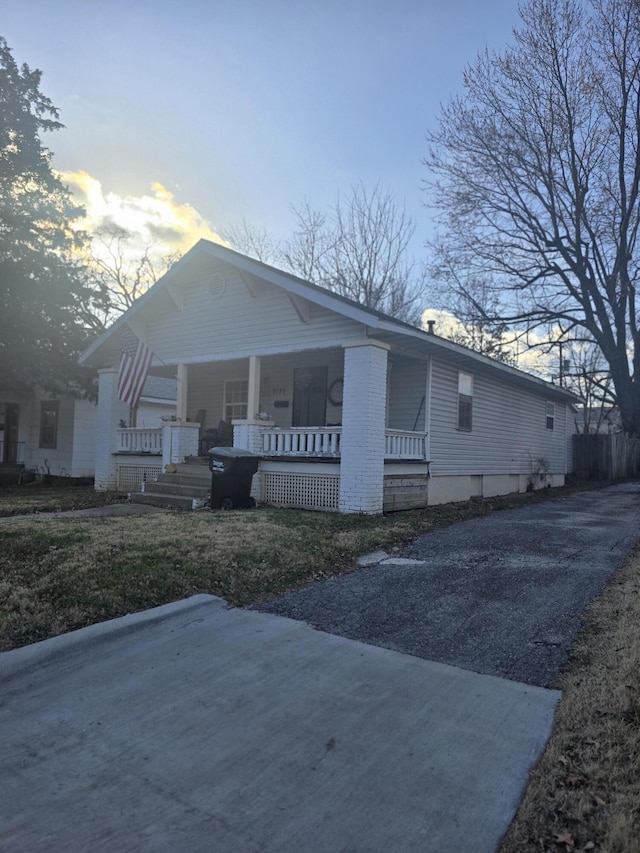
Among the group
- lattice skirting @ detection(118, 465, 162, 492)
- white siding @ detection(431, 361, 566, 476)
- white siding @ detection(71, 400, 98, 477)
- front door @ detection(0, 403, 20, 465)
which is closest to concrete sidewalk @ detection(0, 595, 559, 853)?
white siding @ detection(431, 361, 566, 476)

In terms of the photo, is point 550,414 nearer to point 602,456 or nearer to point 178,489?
point 602,456

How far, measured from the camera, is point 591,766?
2471 millimetres

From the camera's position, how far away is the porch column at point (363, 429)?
9.89 m

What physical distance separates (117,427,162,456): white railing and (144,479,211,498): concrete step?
4.90 feet

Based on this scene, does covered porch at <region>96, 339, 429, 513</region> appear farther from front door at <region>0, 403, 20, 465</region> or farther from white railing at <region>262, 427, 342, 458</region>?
front door at <region>0, 403, 20, 465</region>

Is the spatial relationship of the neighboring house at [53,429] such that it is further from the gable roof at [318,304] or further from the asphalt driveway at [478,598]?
the asphalt driveway at [478,598]

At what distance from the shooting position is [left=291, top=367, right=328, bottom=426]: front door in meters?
13.5

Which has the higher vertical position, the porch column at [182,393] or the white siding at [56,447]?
the porch column at [182,393]

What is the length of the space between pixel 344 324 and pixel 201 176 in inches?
295

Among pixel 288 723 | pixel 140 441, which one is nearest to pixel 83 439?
pixel 140 441

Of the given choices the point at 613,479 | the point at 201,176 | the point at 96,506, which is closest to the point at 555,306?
the point at 613,479

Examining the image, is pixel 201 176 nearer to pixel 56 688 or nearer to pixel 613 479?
pixel 56 688

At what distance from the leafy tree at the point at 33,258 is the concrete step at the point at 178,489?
21.3 ft

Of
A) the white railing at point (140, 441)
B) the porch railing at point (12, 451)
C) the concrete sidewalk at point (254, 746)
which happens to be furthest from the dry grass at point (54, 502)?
the porch railing at point (12, 451)
